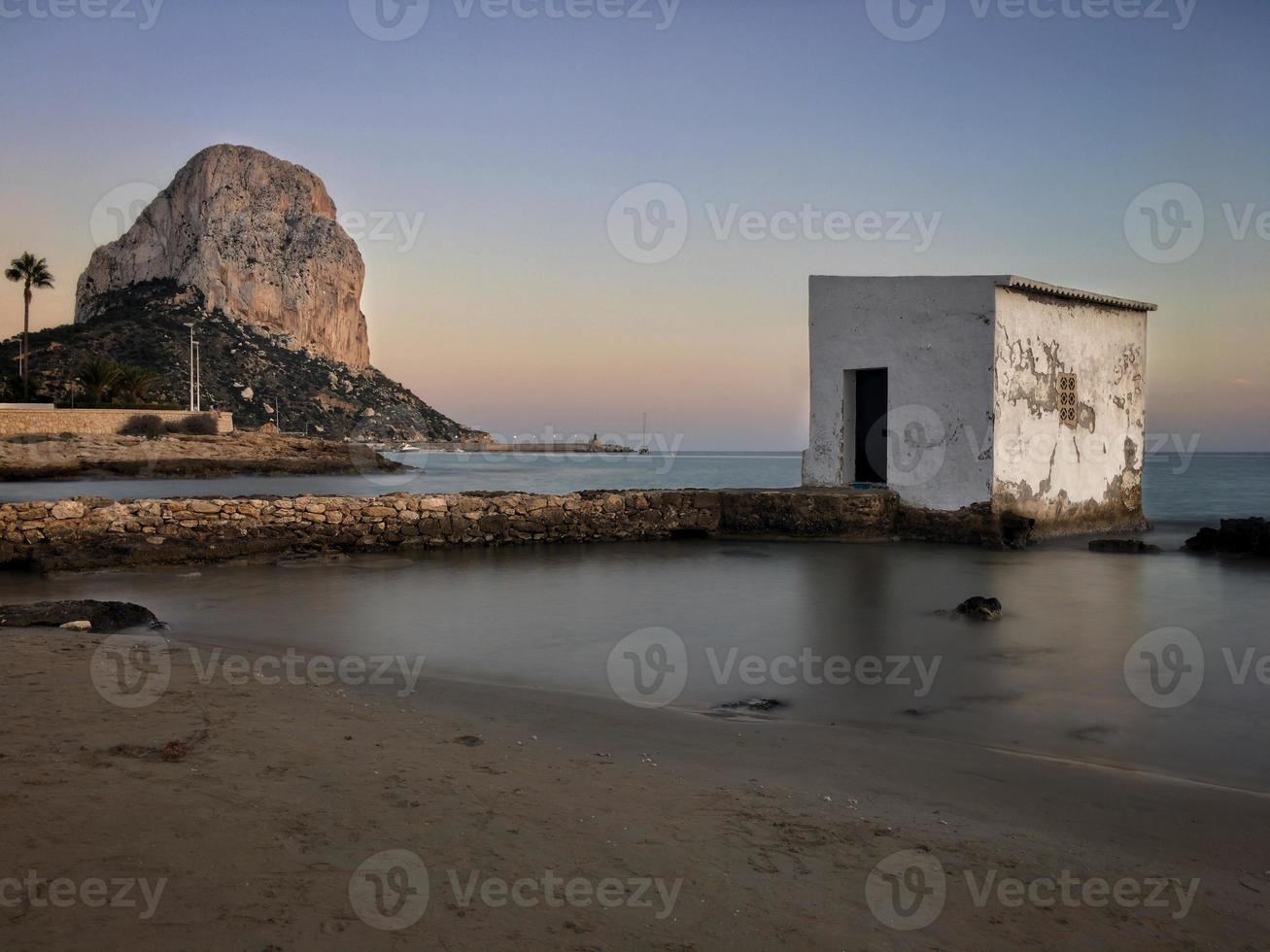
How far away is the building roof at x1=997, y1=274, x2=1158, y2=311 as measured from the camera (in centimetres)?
1462

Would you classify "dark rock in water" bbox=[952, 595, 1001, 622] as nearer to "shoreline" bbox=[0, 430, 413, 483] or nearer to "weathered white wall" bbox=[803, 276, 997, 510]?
"weathered white wall" bbox=[803, 276, 997, 510]

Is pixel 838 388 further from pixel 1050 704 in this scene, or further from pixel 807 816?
pixel 807 816

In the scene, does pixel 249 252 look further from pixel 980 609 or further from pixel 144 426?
pixel 980 609

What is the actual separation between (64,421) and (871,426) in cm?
4534

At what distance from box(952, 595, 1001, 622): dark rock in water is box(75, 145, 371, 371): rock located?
91695 millimetres

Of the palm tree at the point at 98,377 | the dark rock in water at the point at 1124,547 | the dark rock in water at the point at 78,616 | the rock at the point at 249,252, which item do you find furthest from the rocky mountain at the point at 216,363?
the dark rock in water at the point at 1124,547

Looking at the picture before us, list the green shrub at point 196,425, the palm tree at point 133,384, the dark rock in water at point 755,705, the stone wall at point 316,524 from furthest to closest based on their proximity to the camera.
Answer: the palm tree at point 133,384 < the green shrub at point 196,425 < the stone wall at point 316,524 < the dark rock in water at point 755,705

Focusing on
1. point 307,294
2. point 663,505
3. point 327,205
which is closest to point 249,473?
point 663,505

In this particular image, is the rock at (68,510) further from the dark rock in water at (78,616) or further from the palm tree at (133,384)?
the palm tree at (133,384)

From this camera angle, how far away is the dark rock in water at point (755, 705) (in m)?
6.10

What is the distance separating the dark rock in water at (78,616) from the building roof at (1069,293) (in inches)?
507

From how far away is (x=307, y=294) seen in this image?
345 ft

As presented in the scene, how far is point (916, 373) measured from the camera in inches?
605

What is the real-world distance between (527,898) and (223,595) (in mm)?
9022
